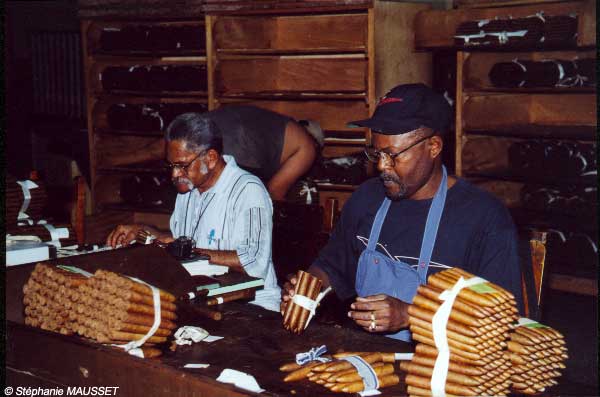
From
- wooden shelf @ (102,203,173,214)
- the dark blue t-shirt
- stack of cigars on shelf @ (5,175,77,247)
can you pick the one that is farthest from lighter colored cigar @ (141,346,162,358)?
wooden shelf @ (102,203,173,214)

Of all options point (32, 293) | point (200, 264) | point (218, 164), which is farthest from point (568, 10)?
point (32, 293)

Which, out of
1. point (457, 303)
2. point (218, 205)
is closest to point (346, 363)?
point (457, 303)

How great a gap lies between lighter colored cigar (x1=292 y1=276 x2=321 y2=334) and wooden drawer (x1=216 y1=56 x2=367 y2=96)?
4.01 metres

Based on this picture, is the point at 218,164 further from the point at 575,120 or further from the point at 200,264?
the point at 575,120

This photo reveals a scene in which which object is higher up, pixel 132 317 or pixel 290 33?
pixel 290 33

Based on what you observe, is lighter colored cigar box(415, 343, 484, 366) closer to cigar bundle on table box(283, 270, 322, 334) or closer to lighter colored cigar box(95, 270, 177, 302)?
cigar bundle on table box(283, 270, 322, 334)

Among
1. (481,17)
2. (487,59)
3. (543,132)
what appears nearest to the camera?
(543,132)

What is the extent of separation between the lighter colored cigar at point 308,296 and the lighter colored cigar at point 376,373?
451 mm

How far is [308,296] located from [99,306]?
0.69 m

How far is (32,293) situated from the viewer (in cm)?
265

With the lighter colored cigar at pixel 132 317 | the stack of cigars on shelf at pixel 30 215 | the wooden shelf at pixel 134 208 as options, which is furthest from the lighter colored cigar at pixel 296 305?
the wooden shelf at pixel 134 208

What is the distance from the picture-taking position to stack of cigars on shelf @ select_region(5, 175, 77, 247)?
4484 mm

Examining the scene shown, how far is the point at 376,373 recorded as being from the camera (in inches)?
86.7

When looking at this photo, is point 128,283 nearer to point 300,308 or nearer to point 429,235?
point 300,308
